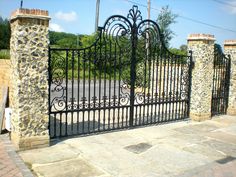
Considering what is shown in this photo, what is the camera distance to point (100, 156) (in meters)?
5.97

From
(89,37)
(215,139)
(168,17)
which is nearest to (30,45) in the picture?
(215,139)

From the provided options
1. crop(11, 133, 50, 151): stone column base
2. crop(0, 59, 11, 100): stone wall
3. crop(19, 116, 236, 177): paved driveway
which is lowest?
crop(19, 116, 236, 177): paved driveway

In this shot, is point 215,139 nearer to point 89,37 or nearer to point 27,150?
point 27,150

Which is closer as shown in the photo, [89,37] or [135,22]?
[135,22]

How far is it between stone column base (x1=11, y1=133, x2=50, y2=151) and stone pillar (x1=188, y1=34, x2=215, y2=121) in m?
5.11

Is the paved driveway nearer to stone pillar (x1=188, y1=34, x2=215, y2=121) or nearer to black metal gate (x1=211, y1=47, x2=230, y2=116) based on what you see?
stone pillar (x1=188, y1=34, x2=215, y2=121)

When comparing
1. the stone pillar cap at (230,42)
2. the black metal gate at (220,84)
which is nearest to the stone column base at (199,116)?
the black metal gate at (220,84)

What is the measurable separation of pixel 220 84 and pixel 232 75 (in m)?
0.60

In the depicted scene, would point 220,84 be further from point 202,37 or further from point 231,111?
point 202,37

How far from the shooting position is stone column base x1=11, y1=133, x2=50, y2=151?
605 cm

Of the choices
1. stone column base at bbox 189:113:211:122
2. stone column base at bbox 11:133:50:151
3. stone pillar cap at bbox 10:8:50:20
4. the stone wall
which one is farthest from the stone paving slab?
stone column base at bbox 189:113:211:122

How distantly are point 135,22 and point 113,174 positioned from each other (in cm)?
436

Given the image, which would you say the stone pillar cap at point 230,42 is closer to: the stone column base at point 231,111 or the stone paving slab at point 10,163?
the stone column base at point 231,111

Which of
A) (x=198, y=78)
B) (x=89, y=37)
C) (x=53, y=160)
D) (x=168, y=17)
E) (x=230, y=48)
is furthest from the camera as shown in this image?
(x=168, y=17)
